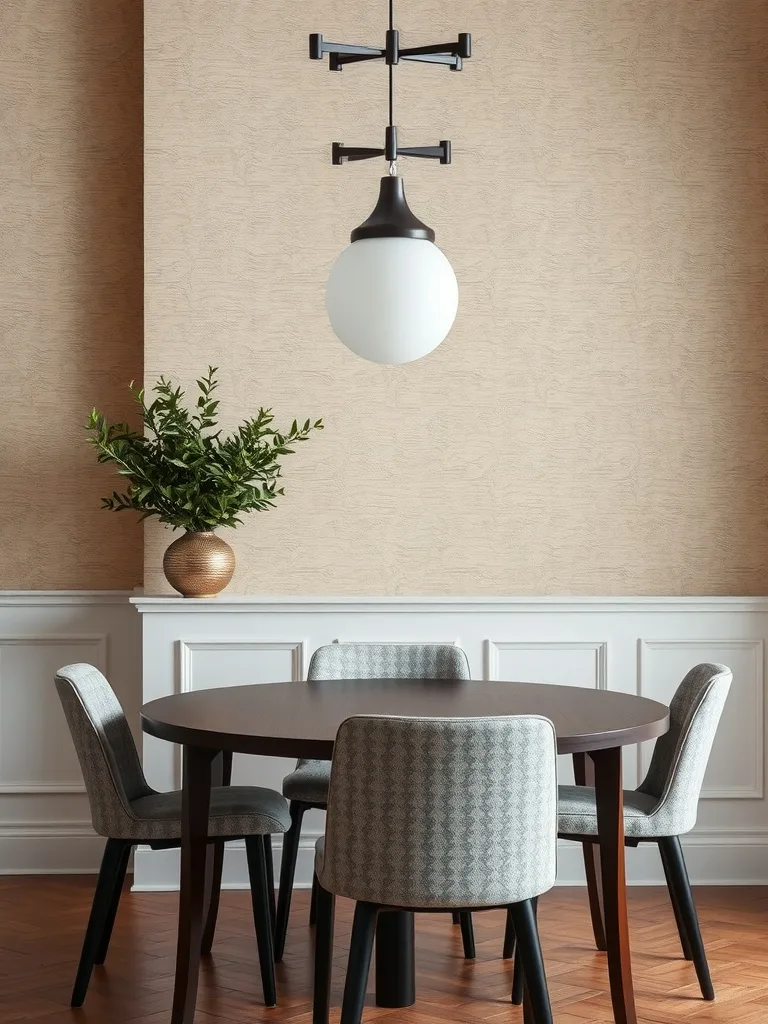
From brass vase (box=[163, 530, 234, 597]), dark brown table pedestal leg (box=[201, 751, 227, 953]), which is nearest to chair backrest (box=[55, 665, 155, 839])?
dark brown table pedestal leg (box=[201, 751, 227, 953])

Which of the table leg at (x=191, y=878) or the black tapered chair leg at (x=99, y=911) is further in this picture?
the black tapered chair leg at (x=99, y=911)

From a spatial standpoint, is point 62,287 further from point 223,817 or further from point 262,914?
point 262,914

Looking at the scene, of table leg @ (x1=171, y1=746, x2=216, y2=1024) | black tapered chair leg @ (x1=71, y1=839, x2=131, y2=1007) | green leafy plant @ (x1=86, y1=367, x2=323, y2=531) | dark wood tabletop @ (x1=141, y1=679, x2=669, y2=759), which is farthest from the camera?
green leafy plant @ (x1=86, y1=367, x2=323, y2=531)

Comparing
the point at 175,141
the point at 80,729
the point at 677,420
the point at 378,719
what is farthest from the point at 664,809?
the point at 175,141

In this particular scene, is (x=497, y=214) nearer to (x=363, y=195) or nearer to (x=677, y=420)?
(x=363, y=195)

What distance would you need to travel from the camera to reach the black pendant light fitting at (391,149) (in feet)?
8.61

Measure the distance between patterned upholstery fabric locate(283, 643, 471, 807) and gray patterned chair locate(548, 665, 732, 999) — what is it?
1.98ft

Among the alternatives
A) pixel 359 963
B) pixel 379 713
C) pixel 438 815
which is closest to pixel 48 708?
pixel 379 713

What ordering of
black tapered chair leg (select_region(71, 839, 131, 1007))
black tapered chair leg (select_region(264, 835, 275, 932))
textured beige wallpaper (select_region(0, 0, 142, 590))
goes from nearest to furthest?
black tapered chair leg (select_region(71, 839, 131, 1007))
black tapered chair leg (select_region(264, 835, 275, 932))
textured beige wallpaper (select_region(0, 0, 142, 590))

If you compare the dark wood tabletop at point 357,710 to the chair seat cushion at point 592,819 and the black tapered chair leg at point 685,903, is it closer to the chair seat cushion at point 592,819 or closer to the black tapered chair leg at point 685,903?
the chair seat cushion at point 592,819

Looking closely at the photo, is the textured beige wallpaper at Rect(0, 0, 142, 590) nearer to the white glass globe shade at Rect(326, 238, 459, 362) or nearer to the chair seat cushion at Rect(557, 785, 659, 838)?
the white glass globe shade at Rect(326, 238, 459, 362)

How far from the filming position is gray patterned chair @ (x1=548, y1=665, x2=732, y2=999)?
9.89 feet

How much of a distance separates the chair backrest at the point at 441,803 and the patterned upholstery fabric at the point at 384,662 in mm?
1220

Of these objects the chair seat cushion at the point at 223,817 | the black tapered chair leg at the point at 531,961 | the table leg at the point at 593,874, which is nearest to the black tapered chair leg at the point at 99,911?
the chair seat cushion at the point at 223,817
